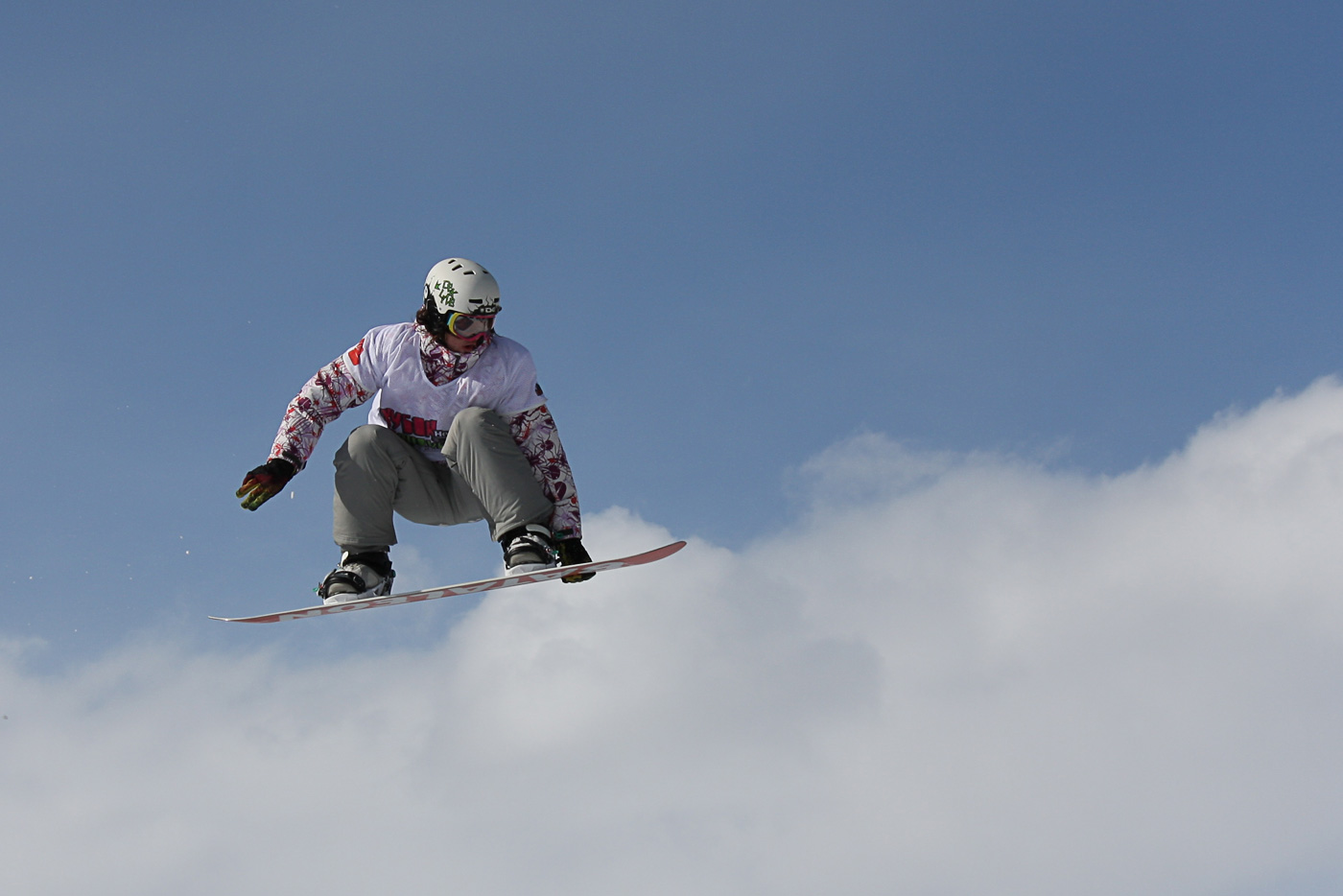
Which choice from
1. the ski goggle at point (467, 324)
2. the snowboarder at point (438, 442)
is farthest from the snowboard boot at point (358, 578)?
the ski goggle at point (467, 324)

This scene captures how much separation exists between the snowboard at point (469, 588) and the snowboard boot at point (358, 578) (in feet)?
0.27

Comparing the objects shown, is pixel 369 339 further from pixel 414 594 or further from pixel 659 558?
pixel 659 558

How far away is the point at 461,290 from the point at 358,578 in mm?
2372

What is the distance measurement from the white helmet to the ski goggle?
4cm

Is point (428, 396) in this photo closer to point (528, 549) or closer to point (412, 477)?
point (412, 477)

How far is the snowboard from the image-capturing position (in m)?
9.45

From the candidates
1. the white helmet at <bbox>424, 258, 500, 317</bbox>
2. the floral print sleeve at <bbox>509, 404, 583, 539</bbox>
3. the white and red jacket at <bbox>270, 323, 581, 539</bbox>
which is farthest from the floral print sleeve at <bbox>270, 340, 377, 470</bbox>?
the floral print sleeve at <bbox>509, 404, 583, 539</bbox>

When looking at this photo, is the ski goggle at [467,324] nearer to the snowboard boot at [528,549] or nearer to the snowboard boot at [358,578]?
the snowboard boot at [528,549]

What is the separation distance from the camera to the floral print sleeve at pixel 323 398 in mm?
9867

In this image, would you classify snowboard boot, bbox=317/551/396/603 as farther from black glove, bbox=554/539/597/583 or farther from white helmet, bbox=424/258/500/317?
white helmet, bbox=424/258/500/317

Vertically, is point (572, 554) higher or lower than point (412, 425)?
lower

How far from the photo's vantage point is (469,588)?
9602 millimetres

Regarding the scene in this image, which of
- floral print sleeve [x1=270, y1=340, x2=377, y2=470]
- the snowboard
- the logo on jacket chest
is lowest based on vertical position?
the snowboard

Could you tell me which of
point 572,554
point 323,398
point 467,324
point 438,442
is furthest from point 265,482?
point 572,554
